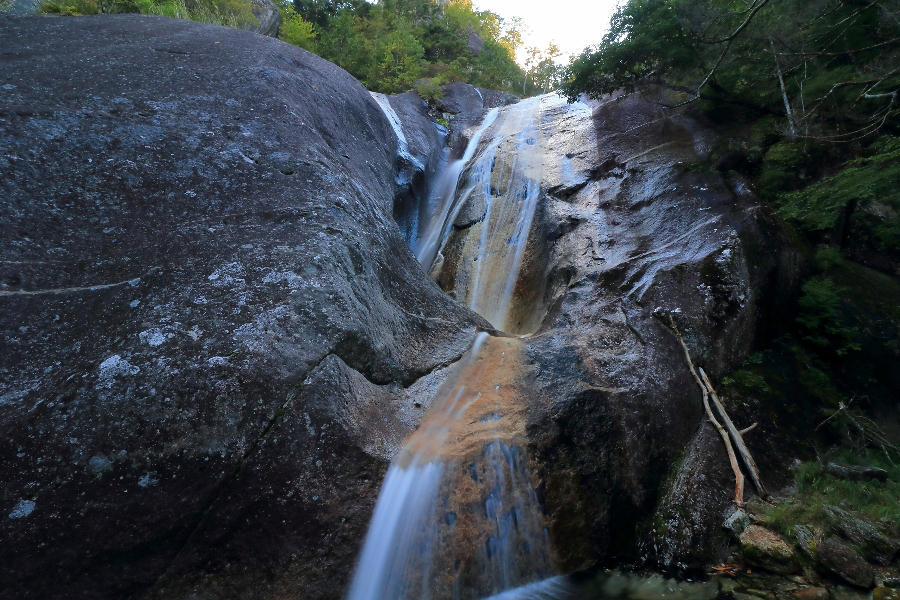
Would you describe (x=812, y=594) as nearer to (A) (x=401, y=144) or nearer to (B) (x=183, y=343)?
(B) (x=183, y=343)

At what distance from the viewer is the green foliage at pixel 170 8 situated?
31.9 feet

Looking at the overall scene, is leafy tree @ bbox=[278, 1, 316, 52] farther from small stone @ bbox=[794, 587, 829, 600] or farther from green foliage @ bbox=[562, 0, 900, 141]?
small stone @ bbox=[794, 587, 829, 600]

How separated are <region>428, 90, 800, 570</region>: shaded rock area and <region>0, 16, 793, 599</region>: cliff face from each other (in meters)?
0.03

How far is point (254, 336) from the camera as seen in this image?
12.4ft

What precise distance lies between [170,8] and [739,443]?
580 inches

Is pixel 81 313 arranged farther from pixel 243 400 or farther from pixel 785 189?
pixel 785 189

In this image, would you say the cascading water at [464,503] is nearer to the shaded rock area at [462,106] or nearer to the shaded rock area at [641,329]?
the shaded rock area at [641,329]

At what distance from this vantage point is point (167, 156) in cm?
493

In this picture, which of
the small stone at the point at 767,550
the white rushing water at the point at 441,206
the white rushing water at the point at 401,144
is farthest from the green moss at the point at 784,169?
the white rushing water at the point at 401,144

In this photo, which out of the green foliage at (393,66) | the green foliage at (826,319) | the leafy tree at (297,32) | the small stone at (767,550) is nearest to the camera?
the small stone at (767,550)

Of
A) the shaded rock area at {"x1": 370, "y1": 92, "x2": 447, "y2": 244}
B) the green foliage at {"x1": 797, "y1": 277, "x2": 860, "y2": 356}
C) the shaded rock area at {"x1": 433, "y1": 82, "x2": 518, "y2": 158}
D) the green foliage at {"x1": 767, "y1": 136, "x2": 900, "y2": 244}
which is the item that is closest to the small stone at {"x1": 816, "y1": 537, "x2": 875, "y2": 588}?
the green foliage at {"x1": 797, "y1": 277, "x2": 860, "y2": 356}

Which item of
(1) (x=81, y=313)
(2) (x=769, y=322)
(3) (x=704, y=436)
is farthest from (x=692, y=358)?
(1) (x=81, y=313)

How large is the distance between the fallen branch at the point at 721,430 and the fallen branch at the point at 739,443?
73mm

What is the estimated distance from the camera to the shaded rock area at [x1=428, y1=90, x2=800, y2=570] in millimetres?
4207
